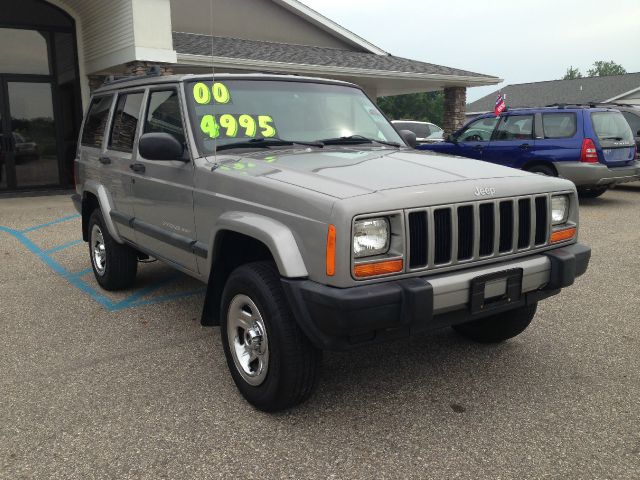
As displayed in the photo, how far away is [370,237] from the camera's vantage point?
271cm

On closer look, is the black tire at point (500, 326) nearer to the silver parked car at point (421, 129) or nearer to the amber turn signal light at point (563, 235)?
the amber turn signal light at point (563, 235)

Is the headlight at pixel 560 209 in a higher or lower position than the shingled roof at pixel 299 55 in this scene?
lower

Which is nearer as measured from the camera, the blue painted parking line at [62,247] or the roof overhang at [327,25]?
the blue painted parking line at [62,247]

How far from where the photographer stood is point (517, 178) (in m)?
3.23

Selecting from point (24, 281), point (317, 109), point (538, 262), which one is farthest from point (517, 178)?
point (24, 281)

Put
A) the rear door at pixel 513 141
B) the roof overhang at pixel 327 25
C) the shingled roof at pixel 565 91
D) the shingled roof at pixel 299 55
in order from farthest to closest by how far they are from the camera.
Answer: the shingled roof at pixel 565 91 → the roof overhang at pixel 327 25 → the shingled roof at pixel 299 55 → the rear door at pixel 513 141

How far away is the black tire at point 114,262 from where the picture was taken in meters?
5.25

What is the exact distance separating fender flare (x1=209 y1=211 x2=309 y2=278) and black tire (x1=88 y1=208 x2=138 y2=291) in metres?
2.47

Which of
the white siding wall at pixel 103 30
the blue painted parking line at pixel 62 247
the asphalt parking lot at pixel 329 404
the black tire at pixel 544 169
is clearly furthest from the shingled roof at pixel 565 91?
the asphalt parking lot at pixel 329 404

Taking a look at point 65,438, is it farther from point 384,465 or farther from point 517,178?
point 517,178

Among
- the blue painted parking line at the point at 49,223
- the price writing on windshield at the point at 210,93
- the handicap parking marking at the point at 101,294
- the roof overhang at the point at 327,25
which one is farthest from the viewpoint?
the roof overhang at the point at 327,25

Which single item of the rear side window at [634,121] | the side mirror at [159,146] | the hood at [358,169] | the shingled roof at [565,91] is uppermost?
the shingled roof at [565,91]

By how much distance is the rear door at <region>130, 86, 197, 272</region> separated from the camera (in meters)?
3.78

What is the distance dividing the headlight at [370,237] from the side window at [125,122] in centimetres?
266
